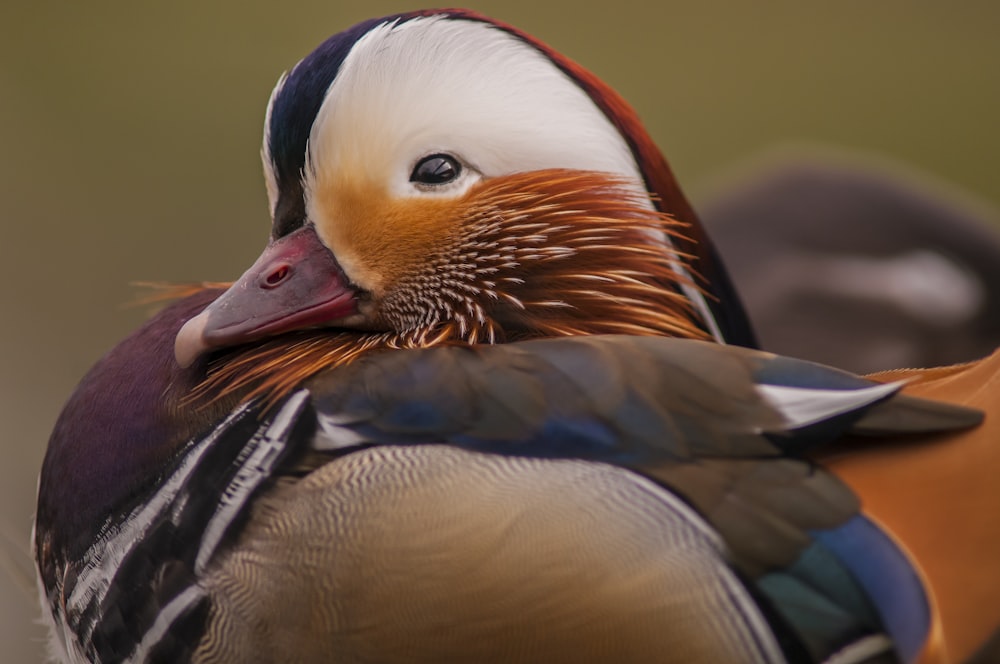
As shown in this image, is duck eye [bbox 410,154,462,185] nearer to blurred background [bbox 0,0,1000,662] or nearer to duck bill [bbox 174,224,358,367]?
duck bill [bbox 174,224,358,367]

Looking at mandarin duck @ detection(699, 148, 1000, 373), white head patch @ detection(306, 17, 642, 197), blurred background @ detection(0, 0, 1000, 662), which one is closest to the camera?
white head patch @ detection(306, 17, 642, 197)

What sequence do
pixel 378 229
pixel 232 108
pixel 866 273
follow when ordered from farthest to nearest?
pixel 232 108 < pixel 866 273 < pixel 378 229

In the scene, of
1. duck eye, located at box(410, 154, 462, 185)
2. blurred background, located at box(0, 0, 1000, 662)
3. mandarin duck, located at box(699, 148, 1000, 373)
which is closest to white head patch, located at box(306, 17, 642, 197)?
duck eye, located at box(410, 154, 462, 185)

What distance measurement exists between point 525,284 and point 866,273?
1135 mm

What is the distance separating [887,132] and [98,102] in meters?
2.46

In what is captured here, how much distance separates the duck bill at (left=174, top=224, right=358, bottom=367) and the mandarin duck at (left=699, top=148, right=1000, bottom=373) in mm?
1048

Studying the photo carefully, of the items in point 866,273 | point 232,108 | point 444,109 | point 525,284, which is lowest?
point 866,273

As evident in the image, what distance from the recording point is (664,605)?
0.67 meters

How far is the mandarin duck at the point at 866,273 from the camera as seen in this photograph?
5.88 feet

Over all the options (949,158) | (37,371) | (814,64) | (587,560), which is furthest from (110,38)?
(587,560)

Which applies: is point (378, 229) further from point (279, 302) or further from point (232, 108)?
point (232, 108)

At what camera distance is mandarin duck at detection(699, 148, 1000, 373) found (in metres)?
1.79

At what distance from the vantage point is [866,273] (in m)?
1.85

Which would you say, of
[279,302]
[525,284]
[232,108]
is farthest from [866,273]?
[232,108]
